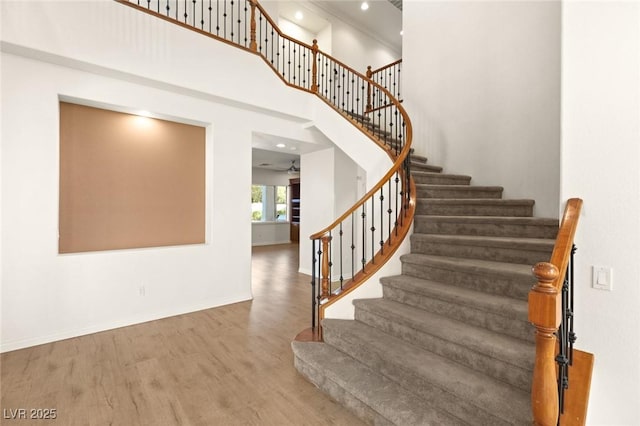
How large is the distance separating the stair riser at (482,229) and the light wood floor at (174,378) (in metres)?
1.84

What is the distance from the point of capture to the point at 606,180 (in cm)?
172

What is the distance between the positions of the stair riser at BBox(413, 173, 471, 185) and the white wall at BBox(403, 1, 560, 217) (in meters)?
0.30

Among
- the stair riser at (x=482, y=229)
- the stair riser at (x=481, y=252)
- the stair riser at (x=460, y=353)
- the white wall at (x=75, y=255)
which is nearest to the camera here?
the stair riser at (x=460, y=353)

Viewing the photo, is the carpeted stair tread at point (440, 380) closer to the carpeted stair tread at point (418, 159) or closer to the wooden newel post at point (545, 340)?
the wooden newel post at point (545, 340)

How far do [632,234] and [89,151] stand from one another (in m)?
4.90

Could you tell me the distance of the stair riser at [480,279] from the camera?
223 cm

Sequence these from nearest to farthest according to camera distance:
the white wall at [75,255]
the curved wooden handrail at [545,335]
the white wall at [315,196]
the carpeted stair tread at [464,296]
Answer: the curved wooden handrail at [545,335] < the carpeted stair tread at [464,296] < the white wall at [75,255] < the white wall at [315,196]

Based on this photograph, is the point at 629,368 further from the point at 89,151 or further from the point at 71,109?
the point at 71,109

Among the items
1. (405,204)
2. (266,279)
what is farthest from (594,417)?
(266,279)

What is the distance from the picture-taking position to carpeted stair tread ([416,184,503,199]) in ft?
12.6

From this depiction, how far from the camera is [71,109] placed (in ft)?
11.2

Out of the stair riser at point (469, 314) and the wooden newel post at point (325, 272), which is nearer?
the stair riser at point (469, 314)

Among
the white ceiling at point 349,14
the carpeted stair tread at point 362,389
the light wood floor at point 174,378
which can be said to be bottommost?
the light wood floor at point 174,378

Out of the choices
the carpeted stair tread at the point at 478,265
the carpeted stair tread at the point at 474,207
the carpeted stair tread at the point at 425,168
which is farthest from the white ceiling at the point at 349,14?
the carpeted stair tread at the point at 478,265
